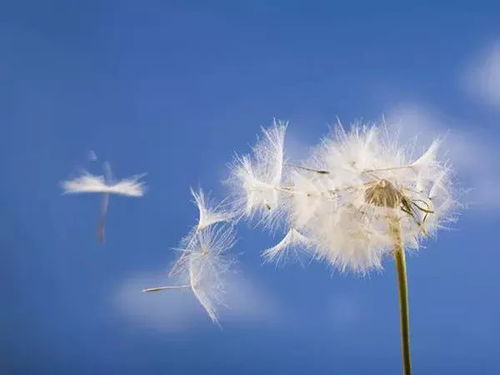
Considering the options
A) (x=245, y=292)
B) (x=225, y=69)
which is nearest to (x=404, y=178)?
(x=245, y=292)

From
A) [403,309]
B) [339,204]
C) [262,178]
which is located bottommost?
[403,309]

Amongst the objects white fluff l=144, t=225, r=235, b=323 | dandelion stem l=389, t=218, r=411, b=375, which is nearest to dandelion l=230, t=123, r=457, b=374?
dandelion stem l=389, t=218, r=411, b=375

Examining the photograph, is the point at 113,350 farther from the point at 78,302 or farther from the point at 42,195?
the point at 42,195

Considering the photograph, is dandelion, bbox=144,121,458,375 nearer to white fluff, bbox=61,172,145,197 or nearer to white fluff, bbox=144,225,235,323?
white fluff, bbox=144,225,235,323

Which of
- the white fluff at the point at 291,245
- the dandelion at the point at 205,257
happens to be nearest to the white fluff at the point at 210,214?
the dandelion at the point at 205,257

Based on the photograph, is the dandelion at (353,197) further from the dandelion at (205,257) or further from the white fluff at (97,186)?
the white fluff at (97,186)

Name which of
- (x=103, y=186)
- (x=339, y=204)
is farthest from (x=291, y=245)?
(x=103, y=186)

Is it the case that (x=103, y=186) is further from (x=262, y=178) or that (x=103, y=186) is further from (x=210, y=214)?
(x=262, y=178)
